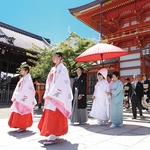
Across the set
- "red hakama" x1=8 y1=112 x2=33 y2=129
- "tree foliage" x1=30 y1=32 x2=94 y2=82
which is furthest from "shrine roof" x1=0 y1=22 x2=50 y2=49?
"red hakama" x1=8 y1=112 x2=33 y2=129

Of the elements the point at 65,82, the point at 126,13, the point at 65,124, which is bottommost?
the point at 65,124

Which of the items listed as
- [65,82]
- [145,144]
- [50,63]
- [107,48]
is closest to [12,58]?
[50,63]

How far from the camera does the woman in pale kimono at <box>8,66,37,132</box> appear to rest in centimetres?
385

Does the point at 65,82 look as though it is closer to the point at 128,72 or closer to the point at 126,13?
the point at 128,72

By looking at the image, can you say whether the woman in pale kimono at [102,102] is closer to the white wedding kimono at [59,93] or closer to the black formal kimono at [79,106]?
the black formal kimono at [79,106]

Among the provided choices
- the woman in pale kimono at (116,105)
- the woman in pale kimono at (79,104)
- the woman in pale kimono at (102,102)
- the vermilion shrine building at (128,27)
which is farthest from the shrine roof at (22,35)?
the woman in pale kimono at (116,105)

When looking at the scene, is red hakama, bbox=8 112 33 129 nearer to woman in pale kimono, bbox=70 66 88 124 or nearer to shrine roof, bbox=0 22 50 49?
woman in pale kimono, bbox=70 66 88 124

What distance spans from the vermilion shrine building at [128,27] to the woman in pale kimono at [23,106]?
8107mm

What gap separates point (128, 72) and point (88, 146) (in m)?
9.05

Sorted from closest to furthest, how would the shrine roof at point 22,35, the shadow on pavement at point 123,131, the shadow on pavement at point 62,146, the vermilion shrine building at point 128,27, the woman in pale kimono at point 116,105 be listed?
the shadow on pavement at point 62,146 < the shadow on pavement at point 123,131 < the woman in pale kimono at point 116,105 < the vermilion shrine building at point 128,27 < the shrine roof at point 22,35

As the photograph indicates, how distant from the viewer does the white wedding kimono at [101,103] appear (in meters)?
4.96

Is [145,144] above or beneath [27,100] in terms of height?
beneath

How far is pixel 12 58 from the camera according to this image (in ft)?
44.2

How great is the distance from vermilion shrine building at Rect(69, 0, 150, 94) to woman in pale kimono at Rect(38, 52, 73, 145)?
26.9 feet
